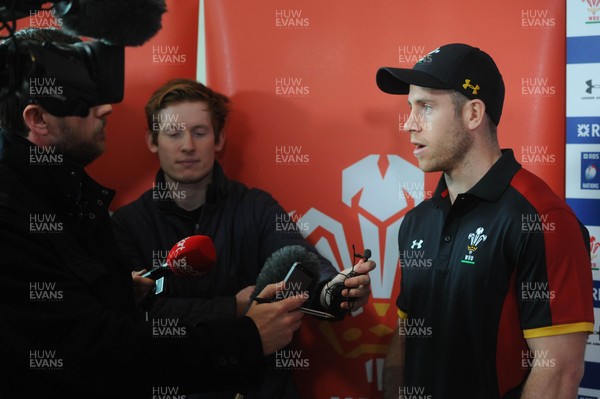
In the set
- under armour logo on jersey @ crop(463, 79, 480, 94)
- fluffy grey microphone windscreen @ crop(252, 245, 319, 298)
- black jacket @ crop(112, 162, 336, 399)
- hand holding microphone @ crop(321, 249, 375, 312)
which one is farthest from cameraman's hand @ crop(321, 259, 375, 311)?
under armour logo on jersey @ crop(463, 79, 480, 94)

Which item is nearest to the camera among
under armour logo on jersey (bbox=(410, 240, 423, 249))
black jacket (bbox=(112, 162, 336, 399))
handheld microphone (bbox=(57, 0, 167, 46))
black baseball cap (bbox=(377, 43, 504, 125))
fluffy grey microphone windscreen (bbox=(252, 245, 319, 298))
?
handheld microphone (bbox=(57, 0, 167, 46))

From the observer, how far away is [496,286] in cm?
179

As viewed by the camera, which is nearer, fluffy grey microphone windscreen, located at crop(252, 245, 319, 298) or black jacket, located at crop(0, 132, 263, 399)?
black jacket, located at crop(0, 132, 263, 399)

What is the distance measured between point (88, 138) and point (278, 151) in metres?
1.10

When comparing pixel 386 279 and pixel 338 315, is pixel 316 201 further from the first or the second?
pixel 338 315

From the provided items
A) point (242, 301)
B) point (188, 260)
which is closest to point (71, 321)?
point (188, 260)

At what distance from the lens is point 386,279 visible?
101 inches

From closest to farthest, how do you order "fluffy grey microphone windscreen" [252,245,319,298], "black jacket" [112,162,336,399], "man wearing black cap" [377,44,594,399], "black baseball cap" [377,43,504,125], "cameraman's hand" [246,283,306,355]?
"cameraman's hand" [246,283,306,355] → "man wearing black cap" [377,44,594,399] → "fluffy grey microphone windscreen" [252,245,319,298] → "black baseball cap" [377,43,504,125] → "black jacket" [112,162,336,399]

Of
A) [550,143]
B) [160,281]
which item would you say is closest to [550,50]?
[550,143]

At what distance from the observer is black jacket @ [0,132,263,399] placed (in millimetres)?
1352

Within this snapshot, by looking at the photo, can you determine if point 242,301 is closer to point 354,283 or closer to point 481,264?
point 354,283

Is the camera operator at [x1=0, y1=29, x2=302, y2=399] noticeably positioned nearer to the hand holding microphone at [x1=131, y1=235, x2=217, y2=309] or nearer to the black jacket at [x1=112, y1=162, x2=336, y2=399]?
the hand holding microphone at [x1=131, y1=235, x2=217, y2=309]

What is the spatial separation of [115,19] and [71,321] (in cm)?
63

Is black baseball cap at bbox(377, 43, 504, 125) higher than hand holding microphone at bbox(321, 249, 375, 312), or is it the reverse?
black baseball cap at bbox(377, 43, 504, 125)
